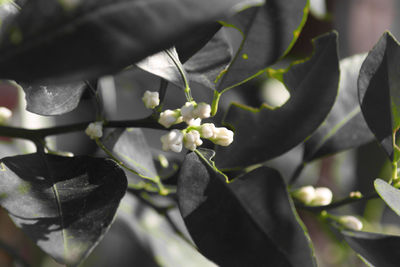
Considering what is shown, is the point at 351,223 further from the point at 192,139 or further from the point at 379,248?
the point at 192,139

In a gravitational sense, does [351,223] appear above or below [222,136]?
below

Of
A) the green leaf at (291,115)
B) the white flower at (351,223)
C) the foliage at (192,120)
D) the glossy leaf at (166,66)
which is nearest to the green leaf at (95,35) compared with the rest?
the foliage at (192,120)

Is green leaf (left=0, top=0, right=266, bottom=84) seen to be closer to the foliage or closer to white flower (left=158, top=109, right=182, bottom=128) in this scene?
the foliage

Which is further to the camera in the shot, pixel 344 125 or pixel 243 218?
pixel 344 125

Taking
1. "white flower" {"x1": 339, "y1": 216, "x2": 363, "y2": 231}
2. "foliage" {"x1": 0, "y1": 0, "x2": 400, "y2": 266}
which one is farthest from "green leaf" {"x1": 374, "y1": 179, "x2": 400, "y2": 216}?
"white flower" {"x1": 339, "y1": 216, "x2": 363, "y2": 231}

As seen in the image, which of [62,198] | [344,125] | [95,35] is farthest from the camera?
[344,125]

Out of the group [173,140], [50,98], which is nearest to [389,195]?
[173,140]
